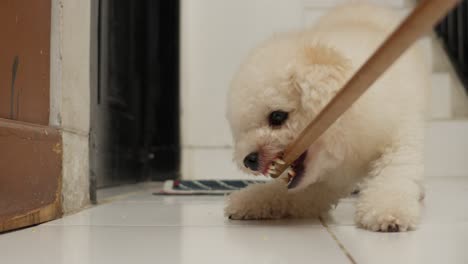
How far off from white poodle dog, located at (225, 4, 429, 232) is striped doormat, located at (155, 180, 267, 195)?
63cm

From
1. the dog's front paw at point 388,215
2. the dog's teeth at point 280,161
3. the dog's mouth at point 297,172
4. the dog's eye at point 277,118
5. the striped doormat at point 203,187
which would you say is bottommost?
the striped doormat at point 203,187

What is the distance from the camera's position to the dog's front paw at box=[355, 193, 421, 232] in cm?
95

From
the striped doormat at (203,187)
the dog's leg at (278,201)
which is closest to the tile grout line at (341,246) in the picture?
the dog's leg at (278,201)

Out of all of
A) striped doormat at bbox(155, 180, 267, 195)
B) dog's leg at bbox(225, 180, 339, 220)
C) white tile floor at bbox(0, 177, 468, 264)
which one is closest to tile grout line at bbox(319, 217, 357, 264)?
white tile floor at bbox(0, 177, 468, 264)

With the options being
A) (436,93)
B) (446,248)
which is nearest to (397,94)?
(446,248)

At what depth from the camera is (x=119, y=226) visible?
3.46 feet

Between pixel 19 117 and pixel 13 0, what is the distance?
0.69ft

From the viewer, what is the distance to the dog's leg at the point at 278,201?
1165mm

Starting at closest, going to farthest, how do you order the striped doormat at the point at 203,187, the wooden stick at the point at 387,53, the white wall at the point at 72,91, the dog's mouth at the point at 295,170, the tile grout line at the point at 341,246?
1. the wooden stick at the point at 387,53
2. the tile grout line at the point at 341,246
3. the dog's mouth at the point at 295,170
4. the white wall at the point at 72,91
5. the striped doormat at the point at 203,187

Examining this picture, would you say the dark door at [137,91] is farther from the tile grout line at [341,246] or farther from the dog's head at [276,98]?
the tile grout line at [341,246]

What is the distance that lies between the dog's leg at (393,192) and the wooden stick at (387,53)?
7.4 inches

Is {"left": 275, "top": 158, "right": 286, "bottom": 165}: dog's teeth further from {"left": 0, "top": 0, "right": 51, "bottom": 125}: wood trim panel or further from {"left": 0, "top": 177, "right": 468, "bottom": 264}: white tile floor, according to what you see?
{"left": 0, "top": 0, "right": 51, "bottom": 125}: wood trim panel

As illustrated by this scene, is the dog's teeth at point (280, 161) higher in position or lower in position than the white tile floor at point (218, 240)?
higher

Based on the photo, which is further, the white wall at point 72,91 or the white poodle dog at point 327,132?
the white wall at point 72,91
